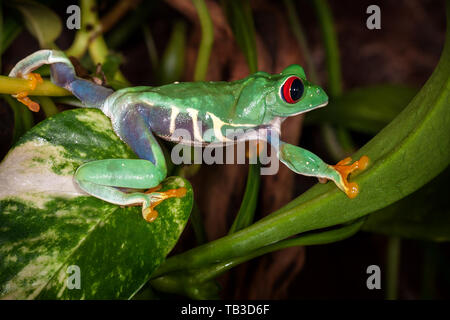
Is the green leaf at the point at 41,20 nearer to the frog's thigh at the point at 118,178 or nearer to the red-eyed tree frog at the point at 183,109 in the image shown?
the red-eyed tree frog at the point at 183,109

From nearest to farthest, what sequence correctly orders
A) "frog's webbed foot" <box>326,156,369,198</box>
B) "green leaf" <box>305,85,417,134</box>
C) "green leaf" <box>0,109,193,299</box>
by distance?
"green leaf" <box>0,109,193,299</box>
"frog's webbed foot" <box>326,156,369,198</box>
"green leaf" <box>305,85,417,134</box>

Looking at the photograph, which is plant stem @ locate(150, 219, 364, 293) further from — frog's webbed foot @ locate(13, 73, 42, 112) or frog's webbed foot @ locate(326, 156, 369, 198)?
frog's webbed foot @ locate(13, 73, 42, 112)

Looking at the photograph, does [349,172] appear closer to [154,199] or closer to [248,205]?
[248,205]

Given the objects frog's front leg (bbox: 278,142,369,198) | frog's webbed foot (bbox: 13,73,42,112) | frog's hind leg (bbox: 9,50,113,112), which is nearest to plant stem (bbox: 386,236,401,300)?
frog's front leg (bbox: 278,142,369,198)

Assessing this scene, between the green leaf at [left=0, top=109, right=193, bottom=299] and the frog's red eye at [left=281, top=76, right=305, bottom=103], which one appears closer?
the green leaf at [left=0, top=109, right=193, bottom=299]

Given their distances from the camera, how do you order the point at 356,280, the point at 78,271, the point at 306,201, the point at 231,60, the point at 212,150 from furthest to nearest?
the point at 356,280 < the point at 231,60 < the point at 212,150 < the point at 306,201 < the point at 78,271

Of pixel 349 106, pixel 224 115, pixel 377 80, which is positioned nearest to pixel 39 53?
pixel 224 115

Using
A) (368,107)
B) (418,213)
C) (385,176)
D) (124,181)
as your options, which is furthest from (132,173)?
(368,107)
